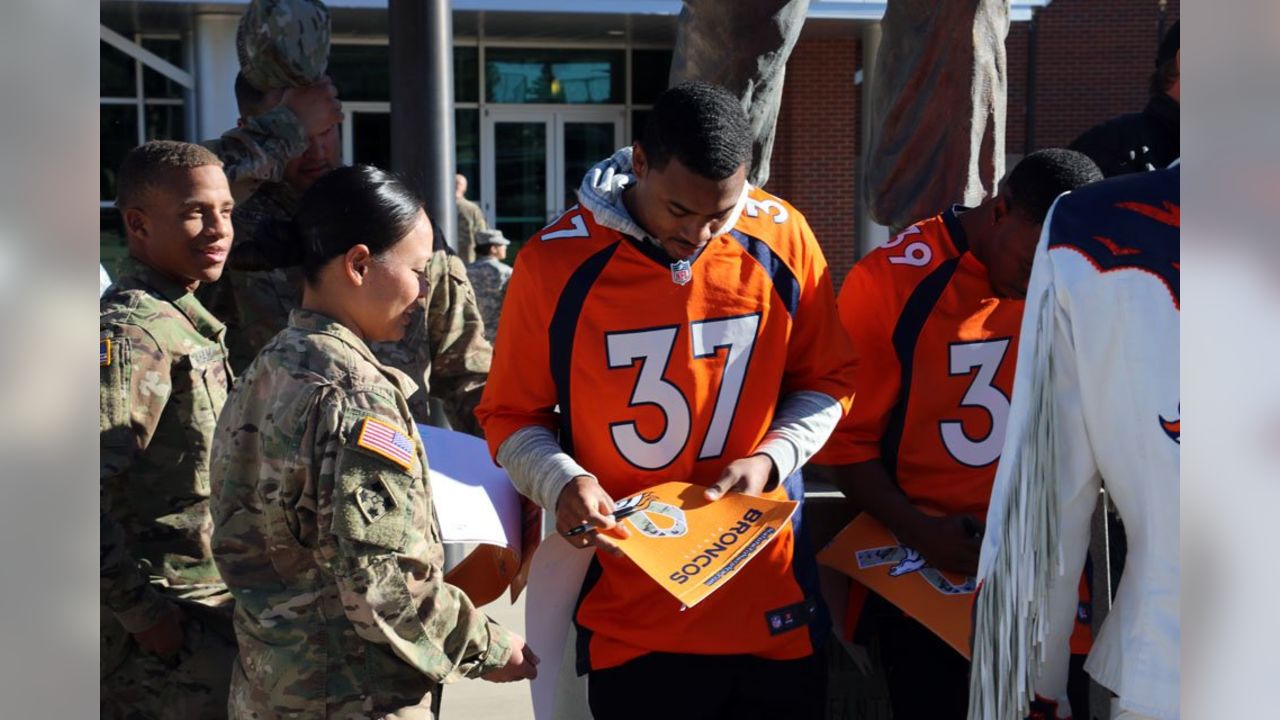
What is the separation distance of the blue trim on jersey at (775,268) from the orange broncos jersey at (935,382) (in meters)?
0.30

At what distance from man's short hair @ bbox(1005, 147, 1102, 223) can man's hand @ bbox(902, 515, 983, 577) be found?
67 centimetres

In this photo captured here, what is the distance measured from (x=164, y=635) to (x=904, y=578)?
157cm

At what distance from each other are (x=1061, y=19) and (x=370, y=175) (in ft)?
67.1

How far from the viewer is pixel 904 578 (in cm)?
295

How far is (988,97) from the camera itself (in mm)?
→ 4293

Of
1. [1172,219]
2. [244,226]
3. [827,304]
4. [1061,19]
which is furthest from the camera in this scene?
[1061,19]

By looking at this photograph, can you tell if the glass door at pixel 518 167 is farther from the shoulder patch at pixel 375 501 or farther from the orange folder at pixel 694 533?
the shoulder patch at pixel 375 501

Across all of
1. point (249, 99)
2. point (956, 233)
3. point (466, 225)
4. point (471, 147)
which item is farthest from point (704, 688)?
point (471, 147)

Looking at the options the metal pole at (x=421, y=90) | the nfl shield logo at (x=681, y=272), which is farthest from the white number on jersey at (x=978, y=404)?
the metal pole at (x=421, y=90)

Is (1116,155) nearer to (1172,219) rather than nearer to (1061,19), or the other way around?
(1172,219)

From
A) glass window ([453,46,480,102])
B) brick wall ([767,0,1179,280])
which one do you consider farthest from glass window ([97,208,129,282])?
brick wall ([767,0,1179,280])

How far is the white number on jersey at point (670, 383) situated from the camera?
8.73 ft

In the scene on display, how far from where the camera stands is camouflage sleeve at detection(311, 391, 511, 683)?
7.41ft
